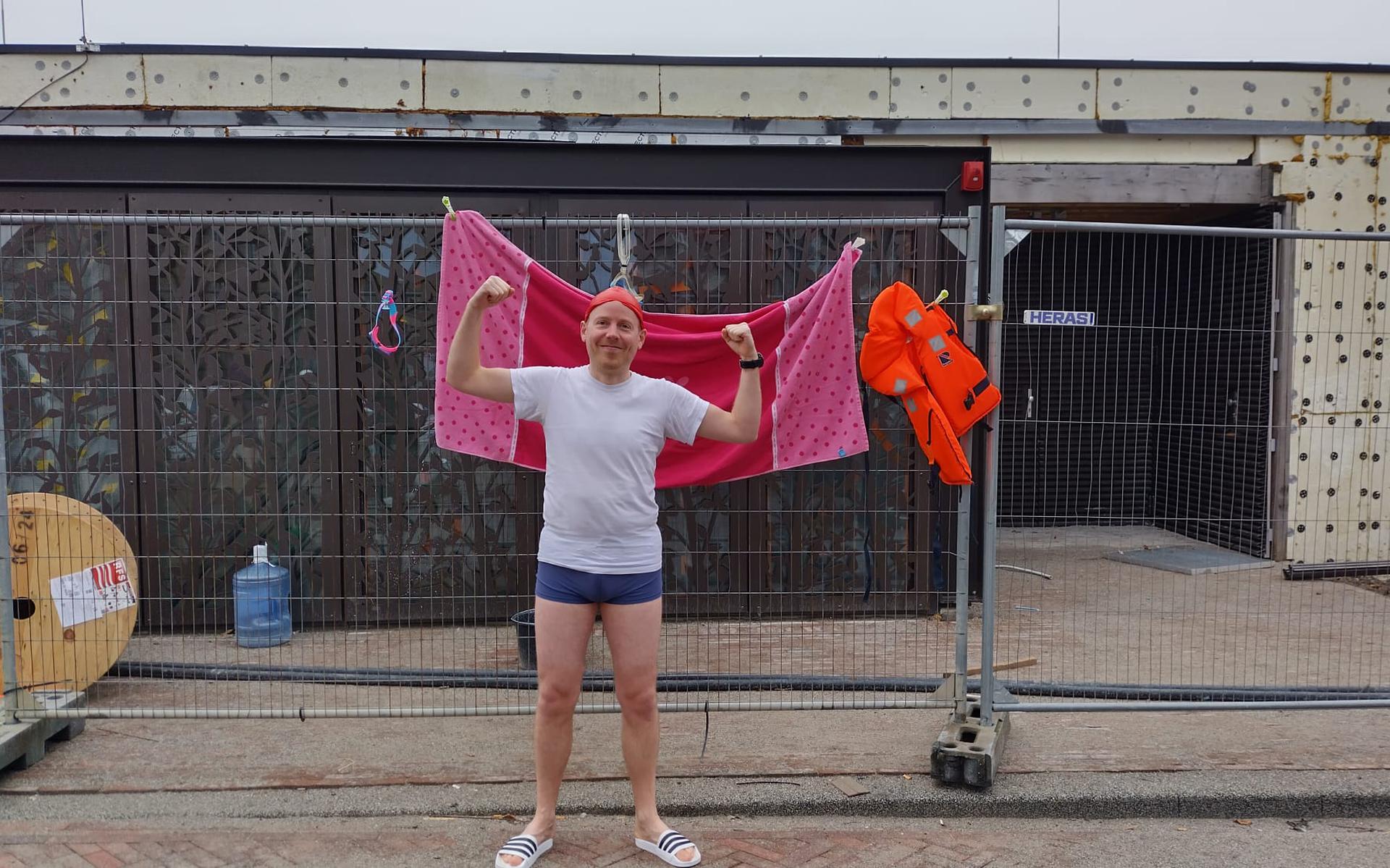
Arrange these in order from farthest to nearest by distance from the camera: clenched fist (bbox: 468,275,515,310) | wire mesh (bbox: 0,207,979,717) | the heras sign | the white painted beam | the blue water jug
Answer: the white painted beam < the blue water jug < wire mesh (bbox: 0,207,979,717) < the heras sign < clenched fist (bbox: 468,275,515,310)

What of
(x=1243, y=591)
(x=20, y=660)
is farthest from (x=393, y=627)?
(x=1243, y=591)

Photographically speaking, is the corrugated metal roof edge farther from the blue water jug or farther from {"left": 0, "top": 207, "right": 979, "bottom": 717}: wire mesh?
the blue water jug

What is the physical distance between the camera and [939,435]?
4242mm

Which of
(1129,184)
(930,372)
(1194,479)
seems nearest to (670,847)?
(930,372)

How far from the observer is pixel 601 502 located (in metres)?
3.42

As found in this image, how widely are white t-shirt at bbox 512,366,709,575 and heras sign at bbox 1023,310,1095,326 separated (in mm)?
1662

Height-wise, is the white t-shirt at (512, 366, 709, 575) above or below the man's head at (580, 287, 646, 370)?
below

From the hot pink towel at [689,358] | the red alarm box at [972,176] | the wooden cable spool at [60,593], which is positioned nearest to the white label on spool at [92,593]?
the wooden cable spool at [60,593]

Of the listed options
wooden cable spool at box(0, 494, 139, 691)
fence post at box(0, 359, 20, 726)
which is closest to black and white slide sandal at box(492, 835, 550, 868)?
fence post at box(0, 359, 20, 726)

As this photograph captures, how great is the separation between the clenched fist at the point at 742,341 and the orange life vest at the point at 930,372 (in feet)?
3.03

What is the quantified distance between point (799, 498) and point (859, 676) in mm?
1136

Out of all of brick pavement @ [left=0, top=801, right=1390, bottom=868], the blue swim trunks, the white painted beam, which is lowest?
brick pavement @ [left=0, top=801, right=1390, bottom=868]

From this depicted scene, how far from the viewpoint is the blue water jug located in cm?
591

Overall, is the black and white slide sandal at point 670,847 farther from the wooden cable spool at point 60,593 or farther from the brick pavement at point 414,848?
the wooden cable spool at point 60,593
